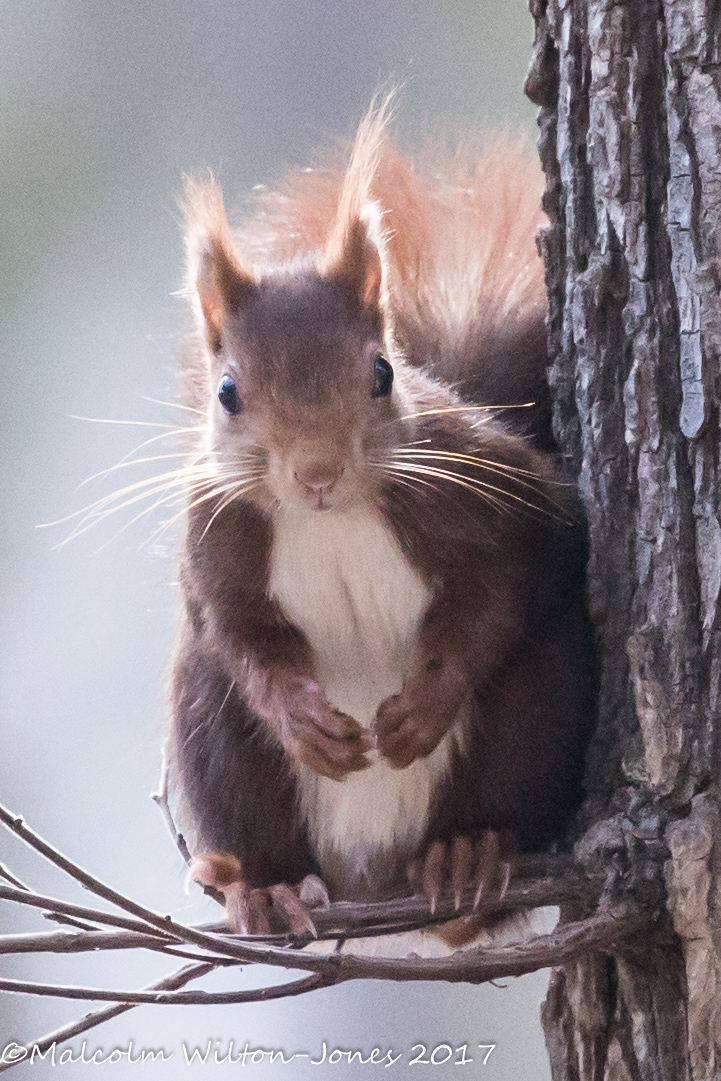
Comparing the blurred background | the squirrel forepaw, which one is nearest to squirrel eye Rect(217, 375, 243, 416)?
the squirrel forepaw

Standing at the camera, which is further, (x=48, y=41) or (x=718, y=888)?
(x=48, y=41)

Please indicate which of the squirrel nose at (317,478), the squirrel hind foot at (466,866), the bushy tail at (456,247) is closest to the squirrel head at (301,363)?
the squirrel nose at (317,478)

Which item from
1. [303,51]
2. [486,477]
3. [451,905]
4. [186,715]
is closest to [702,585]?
[486,477]

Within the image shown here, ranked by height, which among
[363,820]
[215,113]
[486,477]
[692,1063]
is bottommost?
[692,1063]

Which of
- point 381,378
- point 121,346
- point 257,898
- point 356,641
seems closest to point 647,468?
point 381,378

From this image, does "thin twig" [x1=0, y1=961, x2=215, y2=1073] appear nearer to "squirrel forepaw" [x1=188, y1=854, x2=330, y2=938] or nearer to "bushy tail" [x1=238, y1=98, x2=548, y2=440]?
"squirrel forepaw" [x1=188, y1=854, x2=330, y2=938]

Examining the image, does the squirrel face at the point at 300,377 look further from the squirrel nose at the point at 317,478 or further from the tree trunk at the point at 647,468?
the tree trunk at the point at 647,468

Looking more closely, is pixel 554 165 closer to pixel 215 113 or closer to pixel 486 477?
pixel 486 477
